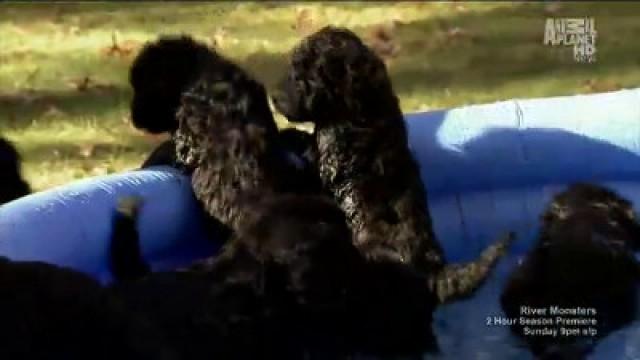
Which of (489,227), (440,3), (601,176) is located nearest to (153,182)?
(489,227)

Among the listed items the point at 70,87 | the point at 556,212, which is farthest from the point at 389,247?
the point at 70,87

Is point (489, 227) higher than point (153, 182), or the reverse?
point (153, 182)

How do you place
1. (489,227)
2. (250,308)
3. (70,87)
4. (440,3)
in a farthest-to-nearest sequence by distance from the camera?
1. (440,3)
2. (70,87)
3. (489,227)
4. (250,308)

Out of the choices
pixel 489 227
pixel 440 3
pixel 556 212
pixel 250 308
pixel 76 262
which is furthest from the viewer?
pixel 440 3

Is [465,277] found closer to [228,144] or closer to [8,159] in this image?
[228,144]

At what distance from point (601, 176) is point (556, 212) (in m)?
0.66

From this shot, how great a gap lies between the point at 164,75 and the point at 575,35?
11.5ft

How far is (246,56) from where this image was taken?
278 inches

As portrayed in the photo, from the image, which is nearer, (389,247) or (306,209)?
(306,209)

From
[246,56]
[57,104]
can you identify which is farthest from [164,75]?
[246,56]

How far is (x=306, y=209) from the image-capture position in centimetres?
371

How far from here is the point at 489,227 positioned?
4855mm

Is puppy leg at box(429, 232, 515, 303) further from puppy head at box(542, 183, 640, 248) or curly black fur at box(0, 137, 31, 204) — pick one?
curly black fur at box(0, 137, 31, 204)

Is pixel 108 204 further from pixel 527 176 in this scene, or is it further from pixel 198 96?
pixel 527 176
